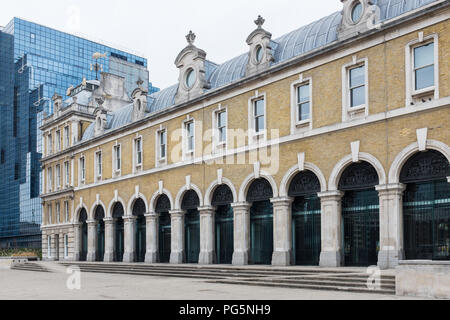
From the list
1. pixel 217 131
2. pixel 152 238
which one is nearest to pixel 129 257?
pixel 152 238

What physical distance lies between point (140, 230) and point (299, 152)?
50.8ft

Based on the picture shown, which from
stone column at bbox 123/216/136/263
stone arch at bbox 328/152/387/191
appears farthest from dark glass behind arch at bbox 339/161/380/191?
stone column at bbox 123/216/136/263

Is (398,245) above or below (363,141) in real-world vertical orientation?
below

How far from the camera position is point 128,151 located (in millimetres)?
36281

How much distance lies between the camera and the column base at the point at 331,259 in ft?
72.2

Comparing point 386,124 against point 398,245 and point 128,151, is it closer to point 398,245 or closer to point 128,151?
point 398,245

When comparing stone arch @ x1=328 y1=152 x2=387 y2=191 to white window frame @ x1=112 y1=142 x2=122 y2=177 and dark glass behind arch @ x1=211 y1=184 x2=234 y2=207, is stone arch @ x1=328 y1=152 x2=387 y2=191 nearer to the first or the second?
dark glass behind arch @ x1=211 y1=184 x2=234 y2=207

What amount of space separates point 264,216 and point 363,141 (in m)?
7.13

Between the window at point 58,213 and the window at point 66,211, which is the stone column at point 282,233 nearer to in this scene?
the window at point 66,211

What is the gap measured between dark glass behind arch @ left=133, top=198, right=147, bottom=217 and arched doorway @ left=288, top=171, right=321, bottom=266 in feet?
41.9

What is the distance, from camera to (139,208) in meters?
35.5

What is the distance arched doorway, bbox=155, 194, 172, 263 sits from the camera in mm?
33000

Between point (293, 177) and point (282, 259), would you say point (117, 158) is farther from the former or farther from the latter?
point (282, 259)
